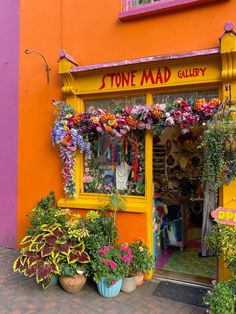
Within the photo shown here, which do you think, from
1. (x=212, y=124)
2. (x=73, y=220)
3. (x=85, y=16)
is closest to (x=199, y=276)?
(x=73, y=220)

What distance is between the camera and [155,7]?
475 centimetres

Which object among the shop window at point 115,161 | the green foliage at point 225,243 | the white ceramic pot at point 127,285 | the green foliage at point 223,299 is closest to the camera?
the green foliage at point 223,299

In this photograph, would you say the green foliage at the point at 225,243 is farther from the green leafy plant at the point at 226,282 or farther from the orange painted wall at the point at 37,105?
the orange painted wall at the point at 37,105

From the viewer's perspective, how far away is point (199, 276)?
16.2ft

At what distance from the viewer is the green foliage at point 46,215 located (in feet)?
16.1

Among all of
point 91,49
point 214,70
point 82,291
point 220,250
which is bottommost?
point 82,291

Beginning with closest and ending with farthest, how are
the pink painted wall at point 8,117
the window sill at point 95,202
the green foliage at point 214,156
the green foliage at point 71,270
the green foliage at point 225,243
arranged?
the green foliage at point 225,243 → the green foliage at point 214,156 → the green foliage at point 71,270 → the window sill at point 95,202 → the pink painted wall at point 8,117

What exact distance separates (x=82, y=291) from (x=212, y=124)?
10.0ft

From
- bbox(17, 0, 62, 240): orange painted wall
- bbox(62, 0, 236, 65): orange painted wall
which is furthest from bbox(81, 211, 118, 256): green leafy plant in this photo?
bbox(62, 0, 236, 65): orange painted wall

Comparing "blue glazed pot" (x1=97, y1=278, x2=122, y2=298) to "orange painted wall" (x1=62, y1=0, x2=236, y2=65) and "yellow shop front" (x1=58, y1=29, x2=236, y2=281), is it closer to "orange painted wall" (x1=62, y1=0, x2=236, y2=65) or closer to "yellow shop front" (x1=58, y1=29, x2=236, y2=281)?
"yellow shop front" (x1=58, y1=29, x2=236, y2=281)

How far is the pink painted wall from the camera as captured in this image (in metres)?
6.17

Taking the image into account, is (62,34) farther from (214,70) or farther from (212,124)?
(212,124)

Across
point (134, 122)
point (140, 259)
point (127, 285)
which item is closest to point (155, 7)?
point (134, 122)

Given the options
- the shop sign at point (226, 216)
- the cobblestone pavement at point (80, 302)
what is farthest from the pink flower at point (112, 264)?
the shop sign at point (226, 216)
